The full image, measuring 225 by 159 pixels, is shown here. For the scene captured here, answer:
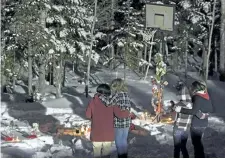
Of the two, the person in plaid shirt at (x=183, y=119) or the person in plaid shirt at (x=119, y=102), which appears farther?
the person in plaid shirt at (x=183, y=119)

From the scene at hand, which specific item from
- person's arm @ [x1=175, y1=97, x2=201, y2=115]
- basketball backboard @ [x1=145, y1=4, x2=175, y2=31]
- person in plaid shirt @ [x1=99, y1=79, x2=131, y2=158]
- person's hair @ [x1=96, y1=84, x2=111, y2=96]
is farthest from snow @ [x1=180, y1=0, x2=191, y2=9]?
person's hair @ [x1=96, y1=84, x2=111, y2=96]

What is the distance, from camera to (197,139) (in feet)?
27.8

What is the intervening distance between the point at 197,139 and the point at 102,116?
1.82 meters

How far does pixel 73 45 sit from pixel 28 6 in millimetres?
3828

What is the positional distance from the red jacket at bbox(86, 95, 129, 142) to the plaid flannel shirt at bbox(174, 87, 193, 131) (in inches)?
38.2

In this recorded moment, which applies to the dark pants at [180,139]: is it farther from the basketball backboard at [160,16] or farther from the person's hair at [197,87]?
the basketball backboard at [160,16]

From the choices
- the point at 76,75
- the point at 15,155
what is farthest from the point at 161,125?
the point at 76,75

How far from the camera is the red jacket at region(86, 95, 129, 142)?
→ 7.93 m

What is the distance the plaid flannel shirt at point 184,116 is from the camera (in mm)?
8203

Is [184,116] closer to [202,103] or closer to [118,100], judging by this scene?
[202,103]

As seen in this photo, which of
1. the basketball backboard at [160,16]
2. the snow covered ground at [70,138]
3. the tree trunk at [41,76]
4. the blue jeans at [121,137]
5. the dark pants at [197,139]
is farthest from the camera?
the tree trunk at [41,76]

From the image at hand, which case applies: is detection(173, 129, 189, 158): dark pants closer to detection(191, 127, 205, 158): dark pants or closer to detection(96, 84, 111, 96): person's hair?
detection(191, 127, 205, 158): dark pants

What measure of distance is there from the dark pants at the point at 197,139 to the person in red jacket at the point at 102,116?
1.28 metres

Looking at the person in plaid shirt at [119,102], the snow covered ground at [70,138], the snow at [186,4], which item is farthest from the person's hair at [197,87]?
the snow at [186,4]
